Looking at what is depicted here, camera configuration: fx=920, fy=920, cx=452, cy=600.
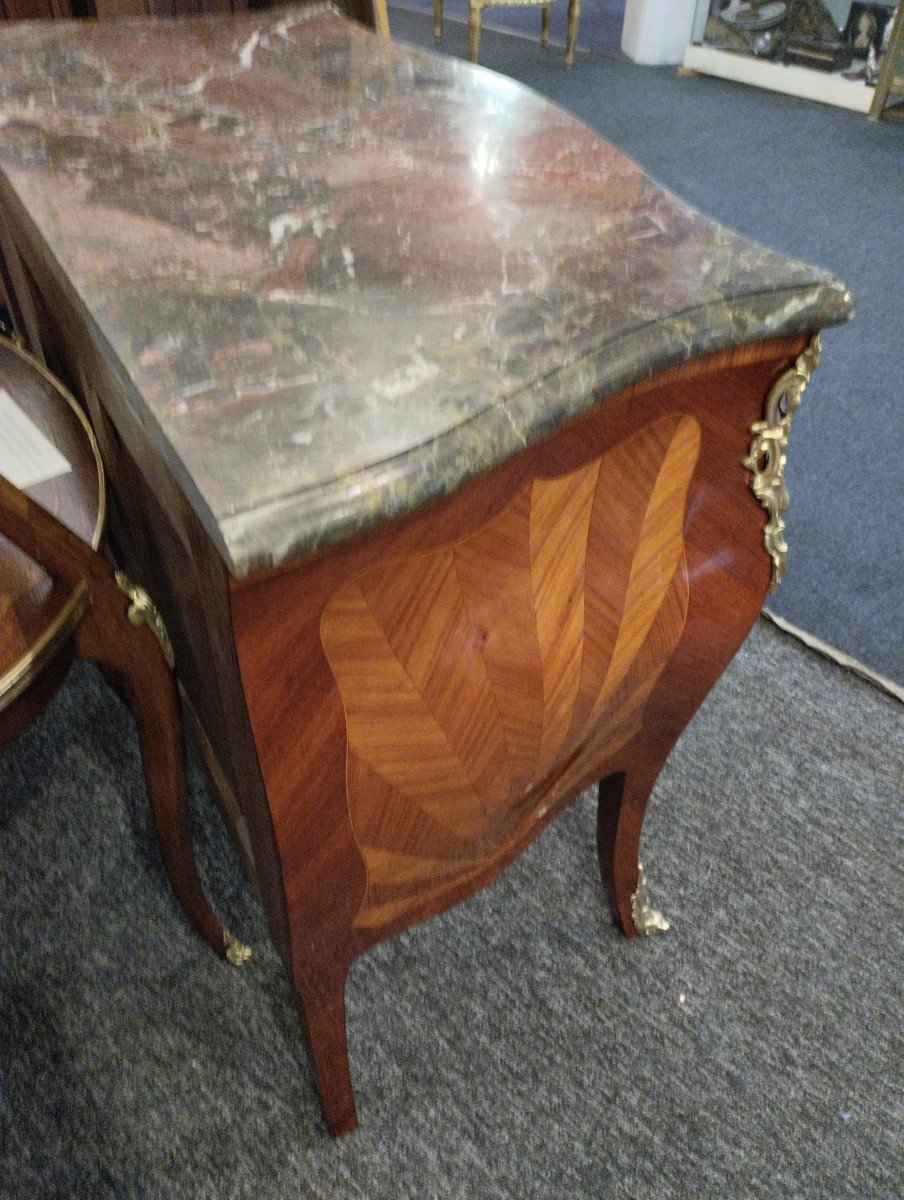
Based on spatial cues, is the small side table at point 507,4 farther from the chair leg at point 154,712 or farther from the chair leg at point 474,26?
the chair leg at point 154,712

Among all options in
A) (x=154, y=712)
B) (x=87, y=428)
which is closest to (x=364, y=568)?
(x=154, y=712)

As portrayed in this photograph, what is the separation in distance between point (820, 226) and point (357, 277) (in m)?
2.27

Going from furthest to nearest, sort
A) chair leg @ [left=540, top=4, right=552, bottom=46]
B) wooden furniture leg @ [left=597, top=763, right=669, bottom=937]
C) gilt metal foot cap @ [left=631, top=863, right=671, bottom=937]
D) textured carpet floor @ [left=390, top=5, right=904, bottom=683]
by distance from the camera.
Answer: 1. chair leg @ [left=540, top=4, right=552, bottom=46]
2. textured carpet floor @ [left=390, top=5, right=904, bottom=683]
3. gilt metal foot cap @ [left=631, top=863, right=671, bottom=937]
4. wooden furniture leg @ [left=597, top=763, right=669, bottom=937]

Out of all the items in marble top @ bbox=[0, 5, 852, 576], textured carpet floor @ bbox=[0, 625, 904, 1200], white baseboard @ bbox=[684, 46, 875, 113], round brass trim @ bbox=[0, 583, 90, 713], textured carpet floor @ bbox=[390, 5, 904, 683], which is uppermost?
marble top @ bbox=[0, 5, 852, 576]

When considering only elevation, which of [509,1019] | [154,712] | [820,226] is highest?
[154,712]

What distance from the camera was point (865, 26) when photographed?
3055 millimetres

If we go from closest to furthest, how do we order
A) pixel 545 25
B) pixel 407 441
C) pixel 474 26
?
pixel 407 441, pixel 474 26, pixel 545 25

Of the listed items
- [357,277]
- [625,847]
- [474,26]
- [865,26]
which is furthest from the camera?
[474,26]

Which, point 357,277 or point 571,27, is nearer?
point 357,277

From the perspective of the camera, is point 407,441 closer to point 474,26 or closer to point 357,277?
point 357,277

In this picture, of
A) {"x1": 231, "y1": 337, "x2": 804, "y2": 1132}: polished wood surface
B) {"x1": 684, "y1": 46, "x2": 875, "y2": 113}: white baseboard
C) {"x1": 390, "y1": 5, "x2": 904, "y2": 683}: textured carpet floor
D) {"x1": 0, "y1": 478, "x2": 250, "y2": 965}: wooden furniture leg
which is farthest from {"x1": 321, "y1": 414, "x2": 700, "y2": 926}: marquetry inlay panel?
{"x1": 684, "y1": 46, "x2": 875, "y2": 113}: white baseboard

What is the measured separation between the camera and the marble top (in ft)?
1.30

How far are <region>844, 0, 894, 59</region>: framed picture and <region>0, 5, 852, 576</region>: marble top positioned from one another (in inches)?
116

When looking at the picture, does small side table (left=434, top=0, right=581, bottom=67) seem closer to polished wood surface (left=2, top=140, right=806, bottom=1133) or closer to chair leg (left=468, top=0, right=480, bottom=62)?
chair leg (left=468, top=0, right=480, bottom=62)
